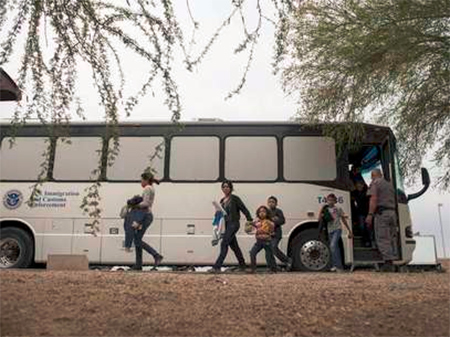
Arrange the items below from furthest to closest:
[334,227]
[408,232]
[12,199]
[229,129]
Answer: [229,129] → [12,199] → [408,232] → [334,227]

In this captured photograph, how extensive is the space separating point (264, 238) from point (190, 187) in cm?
213

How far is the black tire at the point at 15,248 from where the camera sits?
13430 millimetres

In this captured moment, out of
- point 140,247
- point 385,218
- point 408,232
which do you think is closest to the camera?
point 140,247

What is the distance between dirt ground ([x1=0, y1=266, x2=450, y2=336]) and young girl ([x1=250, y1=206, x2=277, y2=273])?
400 cm

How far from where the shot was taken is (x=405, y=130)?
14.1 meters

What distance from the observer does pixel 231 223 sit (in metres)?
12.4

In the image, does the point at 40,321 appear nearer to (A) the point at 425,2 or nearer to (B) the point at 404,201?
(A) the point at 425,2

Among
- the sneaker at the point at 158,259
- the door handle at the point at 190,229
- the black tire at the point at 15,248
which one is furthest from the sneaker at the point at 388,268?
the black tire at the point at 15,248

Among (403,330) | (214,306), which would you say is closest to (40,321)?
(214,306)

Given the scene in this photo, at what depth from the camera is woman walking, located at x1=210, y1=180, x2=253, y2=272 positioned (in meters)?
12.4

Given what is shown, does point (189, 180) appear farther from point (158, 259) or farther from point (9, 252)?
point (9, 252)

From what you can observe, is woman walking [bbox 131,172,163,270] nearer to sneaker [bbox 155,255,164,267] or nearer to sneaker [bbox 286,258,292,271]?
sneaker [bbox 155,255,164,267]

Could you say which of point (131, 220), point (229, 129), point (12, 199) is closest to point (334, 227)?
point (229, 129)

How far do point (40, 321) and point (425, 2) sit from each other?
898cm
